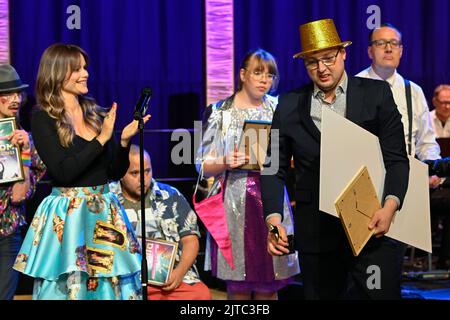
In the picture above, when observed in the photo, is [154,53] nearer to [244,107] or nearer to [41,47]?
[41,47]

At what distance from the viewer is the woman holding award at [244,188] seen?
484 centimetres

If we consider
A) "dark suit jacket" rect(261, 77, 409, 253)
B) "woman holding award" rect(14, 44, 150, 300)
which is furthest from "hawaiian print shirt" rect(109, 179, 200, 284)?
"dark suit jacket" rect(261, 77, 409, 253)

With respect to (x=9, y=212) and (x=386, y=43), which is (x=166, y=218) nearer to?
(x=9, y=212)

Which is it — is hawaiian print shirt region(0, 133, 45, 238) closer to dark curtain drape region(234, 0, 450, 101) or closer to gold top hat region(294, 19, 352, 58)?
gold top hat region(294, 19, 352, 58)

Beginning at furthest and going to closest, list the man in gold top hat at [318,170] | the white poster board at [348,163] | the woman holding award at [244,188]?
the woman holding award at [244,188], the man in gold top hat at [318,170], the white poster board at [348,163]

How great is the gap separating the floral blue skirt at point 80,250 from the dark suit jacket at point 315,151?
2.28 ft

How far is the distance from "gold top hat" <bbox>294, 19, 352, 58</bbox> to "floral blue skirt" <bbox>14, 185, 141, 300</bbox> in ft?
3.63

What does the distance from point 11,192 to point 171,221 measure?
90cm

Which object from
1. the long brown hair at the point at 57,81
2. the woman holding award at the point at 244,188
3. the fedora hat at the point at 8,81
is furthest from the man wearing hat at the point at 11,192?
the woman holding award at the point at 244,188

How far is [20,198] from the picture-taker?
185 inches

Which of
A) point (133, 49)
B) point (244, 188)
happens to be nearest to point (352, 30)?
point (133, 49)

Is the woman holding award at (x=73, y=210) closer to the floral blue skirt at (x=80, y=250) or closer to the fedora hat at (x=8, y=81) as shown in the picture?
the floral blue skirt at (x=80, y=250)

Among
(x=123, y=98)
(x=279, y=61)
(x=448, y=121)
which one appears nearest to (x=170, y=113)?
(x=123, y=98)

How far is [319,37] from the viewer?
3531mm
